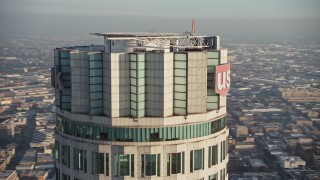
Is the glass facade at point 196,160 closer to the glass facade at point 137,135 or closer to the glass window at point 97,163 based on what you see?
the glass facade at point 137,135

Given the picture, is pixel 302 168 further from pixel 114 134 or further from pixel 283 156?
pixel 114 134

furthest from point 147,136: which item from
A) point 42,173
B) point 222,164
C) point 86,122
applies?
point 42,173

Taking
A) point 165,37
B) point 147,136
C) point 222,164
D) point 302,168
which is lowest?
point 302,168

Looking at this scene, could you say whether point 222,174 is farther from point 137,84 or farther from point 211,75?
point 137,84

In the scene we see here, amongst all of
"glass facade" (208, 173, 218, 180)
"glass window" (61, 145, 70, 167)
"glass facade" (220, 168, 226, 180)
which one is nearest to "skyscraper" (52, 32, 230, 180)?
"glass window" (61, 145, 70, 167)

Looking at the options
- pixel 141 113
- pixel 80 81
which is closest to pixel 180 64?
pixel 141 113

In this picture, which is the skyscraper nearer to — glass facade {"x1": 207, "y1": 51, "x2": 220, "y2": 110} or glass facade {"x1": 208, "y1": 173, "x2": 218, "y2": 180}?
glass facade {"x1": 207, "y1": 51, "x2": 220, "y2": 110}
